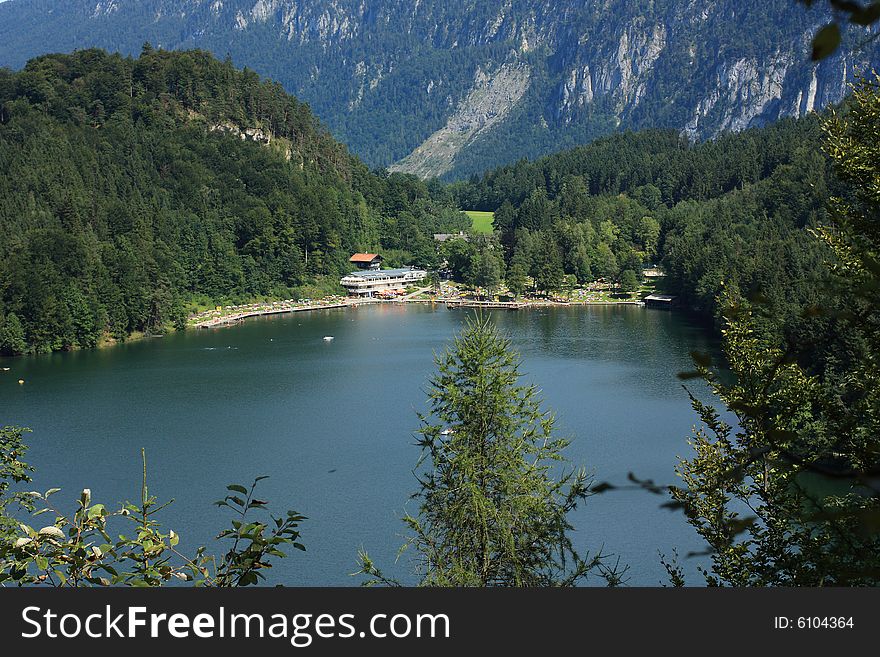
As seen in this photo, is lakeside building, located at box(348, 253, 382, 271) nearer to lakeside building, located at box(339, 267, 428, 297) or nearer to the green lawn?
lakeside building, located at box(339, 267, 428, 297)

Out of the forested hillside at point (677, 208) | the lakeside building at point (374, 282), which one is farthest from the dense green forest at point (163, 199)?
the forested hillside at point (677, 208)

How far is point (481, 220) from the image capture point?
71.0m

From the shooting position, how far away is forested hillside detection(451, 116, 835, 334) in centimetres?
3766

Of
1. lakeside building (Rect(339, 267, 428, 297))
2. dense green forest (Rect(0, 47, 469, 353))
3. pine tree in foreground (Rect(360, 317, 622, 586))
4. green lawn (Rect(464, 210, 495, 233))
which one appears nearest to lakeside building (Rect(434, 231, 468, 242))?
dense green forest (Rect(0, 47, 469, 353))

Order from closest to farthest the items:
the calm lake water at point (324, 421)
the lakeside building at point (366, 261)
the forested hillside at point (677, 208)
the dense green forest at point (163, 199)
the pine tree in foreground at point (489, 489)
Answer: the pine tree in foreground at point (489, 489) < the calm lake water at point (324, 421) < the dense green forest at point (163, 199) < the forested hillside at point (677, 208) < the lakeside building at point (366, 261)

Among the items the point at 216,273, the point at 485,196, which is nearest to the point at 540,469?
the point at 216,273

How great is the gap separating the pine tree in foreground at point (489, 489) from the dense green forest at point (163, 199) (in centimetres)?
2839

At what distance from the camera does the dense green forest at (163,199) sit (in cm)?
3706

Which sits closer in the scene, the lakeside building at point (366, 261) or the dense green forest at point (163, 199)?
the dense green forest at point (163, 199)

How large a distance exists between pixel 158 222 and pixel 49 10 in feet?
561

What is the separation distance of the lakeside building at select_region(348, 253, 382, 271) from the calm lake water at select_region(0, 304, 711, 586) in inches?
587

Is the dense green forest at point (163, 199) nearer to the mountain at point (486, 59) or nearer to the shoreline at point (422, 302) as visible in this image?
the shoreline at point (422, 302)

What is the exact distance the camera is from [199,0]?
639ft

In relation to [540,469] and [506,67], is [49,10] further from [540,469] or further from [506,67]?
[540,469]
